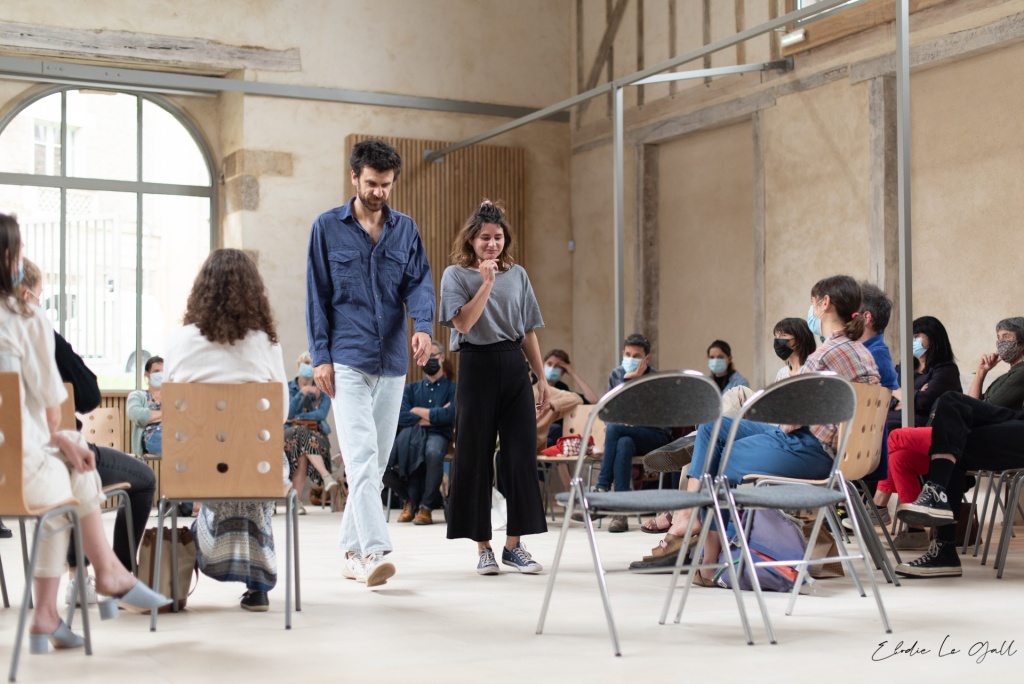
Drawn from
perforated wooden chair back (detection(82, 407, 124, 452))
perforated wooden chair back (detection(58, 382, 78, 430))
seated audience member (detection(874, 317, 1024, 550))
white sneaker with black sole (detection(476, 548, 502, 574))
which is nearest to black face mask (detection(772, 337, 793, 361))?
seated audience member (detection(874, 317, 1024, 550))

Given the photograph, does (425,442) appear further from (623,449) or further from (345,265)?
(345,265)

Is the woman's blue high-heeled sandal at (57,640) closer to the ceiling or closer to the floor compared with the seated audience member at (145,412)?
closer to the floor

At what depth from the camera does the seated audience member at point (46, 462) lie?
327 centimetres

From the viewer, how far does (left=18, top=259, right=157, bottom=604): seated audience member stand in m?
4.01

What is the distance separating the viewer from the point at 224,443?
3.90 meters

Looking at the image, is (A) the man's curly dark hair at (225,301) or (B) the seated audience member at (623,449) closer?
(A) the man's curly dark hair at (225,301)

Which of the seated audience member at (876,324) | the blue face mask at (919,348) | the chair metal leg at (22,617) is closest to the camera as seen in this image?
the chair metal leg at (22,617)

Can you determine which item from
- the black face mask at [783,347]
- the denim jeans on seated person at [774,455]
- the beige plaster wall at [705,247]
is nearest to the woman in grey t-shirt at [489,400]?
the denim jeans on seated person at [774,455]

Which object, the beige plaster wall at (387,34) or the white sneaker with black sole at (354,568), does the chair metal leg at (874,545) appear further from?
the beige plaster wall at (387,34)

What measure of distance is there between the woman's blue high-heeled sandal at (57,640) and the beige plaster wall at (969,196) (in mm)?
6174

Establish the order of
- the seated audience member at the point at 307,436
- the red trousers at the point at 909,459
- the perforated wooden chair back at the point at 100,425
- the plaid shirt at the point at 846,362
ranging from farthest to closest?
the seated audience member at the point at 307,436, the perforated wooden chair back at the point at 100,425, the red trousers at the point at 909,459, the plaid shirt at the point at 846,362

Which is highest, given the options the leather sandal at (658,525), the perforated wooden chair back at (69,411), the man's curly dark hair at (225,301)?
the man's curly dark hair at (225,301)

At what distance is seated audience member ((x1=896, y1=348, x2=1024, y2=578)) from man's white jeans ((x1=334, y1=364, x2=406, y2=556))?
6.49 ft

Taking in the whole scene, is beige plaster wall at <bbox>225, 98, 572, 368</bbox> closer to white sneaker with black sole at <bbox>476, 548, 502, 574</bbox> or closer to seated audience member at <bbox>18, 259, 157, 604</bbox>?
white sneaker with black sole at <bbox>476, 548, 502, 574</bbox>
